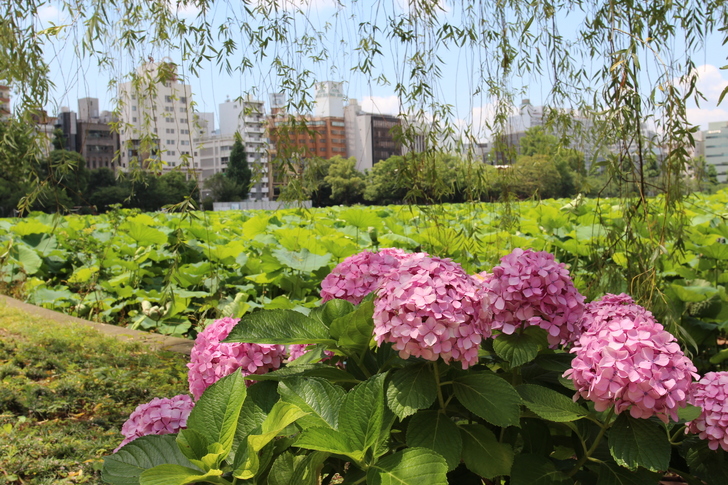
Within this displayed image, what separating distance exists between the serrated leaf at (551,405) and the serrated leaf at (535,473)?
0.09m

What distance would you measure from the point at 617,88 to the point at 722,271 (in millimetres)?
1948

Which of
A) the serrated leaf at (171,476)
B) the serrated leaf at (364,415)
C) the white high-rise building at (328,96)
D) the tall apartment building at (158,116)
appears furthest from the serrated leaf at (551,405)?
the tall apartment building at (158,116)

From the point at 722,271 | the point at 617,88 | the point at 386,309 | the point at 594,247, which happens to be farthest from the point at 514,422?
the point at 722,271

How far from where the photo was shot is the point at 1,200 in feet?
65.3

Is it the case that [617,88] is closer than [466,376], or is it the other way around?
[466,376]

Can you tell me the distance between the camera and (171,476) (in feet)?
2.55

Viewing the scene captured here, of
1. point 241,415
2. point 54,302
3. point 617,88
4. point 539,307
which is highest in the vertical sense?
point 617,88

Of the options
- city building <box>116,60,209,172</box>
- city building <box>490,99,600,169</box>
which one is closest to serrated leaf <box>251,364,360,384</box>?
city building <box>116,60,209,172</box>

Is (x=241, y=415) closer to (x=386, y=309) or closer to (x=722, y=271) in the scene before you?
(x=386, y=309)

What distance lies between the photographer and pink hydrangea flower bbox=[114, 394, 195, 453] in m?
1.09

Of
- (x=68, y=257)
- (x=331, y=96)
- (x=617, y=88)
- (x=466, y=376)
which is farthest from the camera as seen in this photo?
(x=68, y=257)

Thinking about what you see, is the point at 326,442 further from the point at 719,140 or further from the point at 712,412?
the point at 719,140

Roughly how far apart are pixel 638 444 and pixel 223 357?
0.73 metres

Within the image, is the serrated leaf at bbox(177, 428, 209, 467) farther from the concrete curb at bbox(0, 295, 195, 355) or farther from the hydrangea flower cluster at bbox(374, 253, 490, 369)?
the concrete curb at bbox(0, 295, 195, 355)
